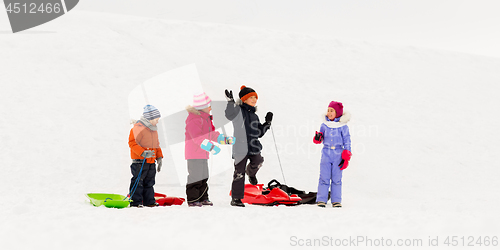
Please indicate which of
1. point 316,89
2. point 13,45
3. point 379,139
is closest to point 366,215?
point 379,139

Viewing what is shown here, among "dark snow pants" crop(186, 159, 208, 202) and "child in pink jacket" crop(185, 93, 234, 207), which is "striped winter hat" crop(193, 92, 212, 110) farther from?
"dark snow pants" crop(186, 159, 208, 202)

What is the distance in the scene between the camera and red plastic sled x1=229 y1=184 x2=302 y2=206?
20.6ft

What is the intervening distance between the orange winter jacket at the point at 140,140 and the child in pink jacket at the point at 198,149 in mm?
592

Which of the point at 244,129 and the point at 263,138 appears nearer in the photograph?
the point at 244,129

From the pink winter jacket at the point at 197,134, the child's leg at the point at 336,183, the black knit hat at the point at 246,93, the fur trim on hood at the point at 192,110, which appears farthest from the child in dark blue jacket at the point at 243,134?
the child's leg at the point at 336,183

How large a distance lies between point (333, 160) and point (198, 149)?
218 centimetres

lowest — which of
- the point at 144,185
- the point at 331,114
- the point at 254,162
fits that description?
the point at 144,185

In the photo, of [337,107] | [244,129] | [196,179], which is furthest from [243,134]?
[337,107]

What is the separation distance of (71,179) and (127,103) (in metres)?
4.11

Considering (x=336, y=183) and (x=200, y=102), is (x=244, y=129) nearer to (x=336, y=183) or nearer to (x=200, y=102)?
(x=200, y=102)

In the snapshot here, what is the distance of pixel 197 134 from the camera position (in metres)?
6.15

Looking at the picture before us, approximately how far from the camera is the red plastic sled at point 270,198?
20.6ft

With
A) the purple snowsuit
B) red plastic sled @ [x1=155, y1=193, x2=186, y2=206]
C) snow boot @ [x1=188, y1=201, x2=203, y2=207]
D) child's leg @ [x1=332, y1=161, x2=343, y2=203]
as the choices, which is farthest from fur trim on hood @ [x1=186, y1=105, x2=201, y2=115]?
child's leg @ [x1=332, y1=161, x2=343, y2=203]

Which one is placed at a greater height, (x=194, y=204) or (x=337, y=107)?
(x=337, y=107)
